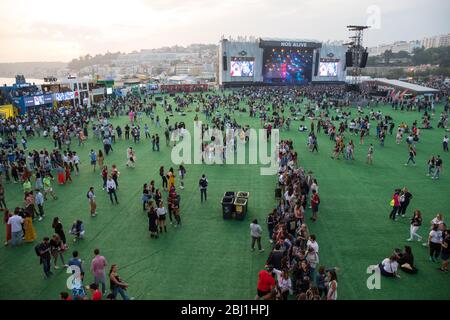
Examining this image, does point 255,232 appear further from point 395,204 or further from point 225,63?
point 225,63

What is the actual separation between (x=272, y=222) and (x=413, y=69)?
4820 inches

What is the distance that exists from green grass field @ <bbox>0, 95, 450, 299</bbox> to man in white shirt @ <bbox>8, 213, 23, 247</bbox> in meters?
0.38

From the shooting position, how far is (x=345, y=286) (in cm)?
860

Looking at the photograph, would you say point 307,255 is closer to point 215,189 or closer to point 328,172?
point 215,189

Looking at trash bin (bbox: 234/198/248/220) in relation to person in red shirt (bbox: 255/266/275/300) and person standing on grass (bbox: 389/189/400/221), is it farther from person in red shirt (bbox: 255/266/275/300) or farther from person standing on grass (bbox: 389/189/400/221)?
person standing on grass (bbox: 389/189/400/221)

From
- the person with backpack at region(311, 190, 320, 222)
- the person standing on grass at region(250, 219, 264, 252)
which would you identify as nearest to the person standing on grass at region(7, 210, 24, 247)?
the person standing on grass at region(250, 219, 264, 252)

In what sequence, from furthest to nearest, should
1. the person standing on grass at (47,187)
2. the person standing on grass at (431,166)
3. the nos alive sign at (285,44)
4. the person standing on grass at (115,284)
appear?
the nos alive sign at (285,44) → the person standing on grass at (431,166) → the person standing on grass at (47,187) → the person standing on grass at (115,284)

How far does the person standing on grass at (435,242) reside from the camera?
9305mm

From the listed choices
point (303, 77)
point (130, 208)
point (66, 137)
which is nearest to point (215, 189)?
point (130, 208)

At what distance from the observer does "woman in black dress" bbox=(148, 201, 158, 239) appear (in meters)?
10.8

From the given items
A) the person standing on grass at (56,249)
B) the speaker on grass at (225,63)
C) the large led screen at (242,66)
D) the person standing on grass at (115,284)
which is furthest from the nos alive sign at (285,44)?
the person standing on grass at (115,284)

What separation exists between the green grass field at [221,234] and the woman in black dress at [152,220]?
9.8 inches

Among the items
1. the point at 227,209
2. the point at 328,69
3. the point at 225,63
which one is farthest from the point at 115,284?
the point at 328,69

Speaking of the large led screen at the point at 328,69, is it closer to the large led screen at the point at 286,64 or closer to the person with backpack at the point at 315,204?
the large led screen at the point at 286,64
